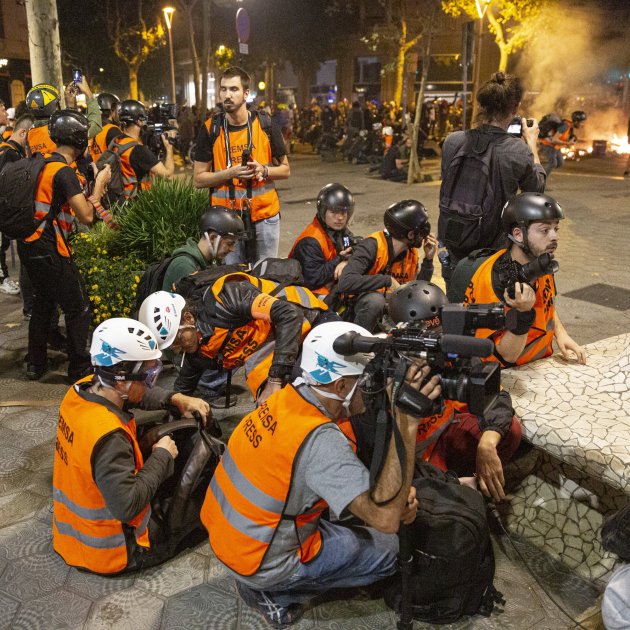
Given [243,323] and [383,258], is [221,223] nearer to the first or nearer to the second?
[243,323]

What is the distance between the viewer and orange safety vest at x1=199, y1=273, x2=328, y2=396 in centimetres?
401

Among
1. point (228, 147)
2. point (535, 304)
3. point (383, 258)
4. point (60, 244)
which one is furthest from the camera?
point (228, 147)

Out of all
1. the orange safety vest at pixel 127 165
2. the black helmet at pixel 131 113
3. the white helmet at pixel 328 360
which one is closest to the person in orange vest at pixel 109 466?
the white helmet at pixel 328 360

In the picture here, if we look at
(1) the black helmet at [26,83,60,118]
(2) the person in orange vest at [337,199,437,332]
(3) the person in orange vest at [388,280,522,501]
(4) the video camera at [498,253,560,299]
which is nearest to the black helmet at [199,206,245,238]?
(2) the person in orange vest at [337,199,437,332]

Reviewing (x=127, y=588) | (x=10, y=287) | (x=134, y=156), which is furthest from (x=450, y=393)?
(x=10, y=287)

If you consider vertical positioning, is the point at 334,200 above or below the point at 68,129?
below

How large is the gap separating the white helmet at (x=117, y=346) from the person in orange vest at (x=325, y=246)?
225cm

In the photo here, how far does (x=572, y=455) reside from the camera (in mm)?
3002

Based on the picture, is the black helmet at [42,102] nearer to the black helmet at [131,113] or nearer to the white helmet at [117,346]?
the black helmet at [131,113]

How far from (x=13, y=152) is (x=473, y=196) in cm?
430

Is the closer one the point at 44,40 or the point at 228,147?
the point at 228,147

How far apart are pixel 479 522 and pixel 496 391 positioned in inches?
34.5

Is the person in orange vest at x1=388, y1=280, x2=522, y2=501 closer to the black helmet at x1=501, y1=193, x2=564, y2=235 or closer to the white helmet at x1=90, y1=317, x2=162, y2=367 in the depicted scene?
the black helmet at x1=501, y1=193, x2=564, y2=235

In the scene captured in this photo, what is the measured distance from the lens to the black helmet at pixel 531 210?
3.52m
